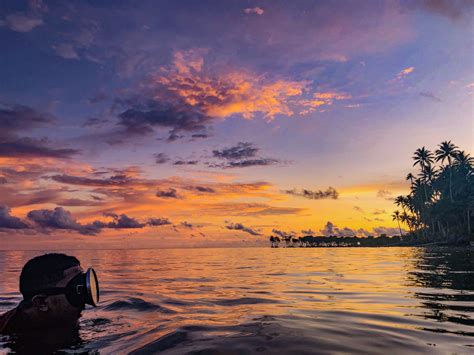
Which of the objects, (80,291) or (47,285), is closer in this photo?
(47,285)

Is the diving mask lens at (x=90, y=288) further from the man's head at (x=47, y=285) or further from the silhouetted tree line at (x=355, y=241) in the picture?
the silhouetted tree line at (x=355, y=241)

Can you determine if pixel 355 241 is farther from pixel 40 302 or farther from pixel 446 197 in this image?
pixel 40 302

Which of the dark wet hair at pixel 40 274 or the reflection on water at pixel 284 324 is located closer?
the reflection on water at pixel 284 324

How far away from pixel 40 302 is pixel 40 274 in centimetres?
Result: 35

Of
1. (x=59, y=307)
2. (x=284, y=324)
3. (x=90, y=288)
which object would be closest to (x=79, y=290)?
(x=90, y=288)

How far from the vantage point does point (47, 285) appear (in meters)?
4.25

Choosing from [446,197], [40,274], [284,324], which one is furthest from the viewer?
[446,197]

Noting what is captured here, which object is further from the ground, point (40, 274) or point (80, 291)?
point (40, 274)

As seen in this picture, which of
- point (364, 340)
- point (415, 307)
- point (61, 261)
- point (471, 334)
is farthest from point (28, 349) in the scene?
point (415, 307)

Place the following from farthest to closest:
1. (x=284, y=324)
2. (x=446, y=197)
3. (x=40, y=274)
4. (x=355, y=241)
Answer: (x=355, y=241), (x=446, y=197), (x=284, y=324), (x=40, y=274)

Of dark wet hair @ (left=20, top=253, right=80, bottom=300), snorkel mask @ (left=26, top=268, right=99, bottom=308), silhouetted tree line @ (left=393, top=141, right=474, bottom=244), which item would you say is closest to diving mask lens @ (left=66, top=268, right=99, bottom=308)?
snorkel mask @ (left=26, top=268, right=99, bottom=308)

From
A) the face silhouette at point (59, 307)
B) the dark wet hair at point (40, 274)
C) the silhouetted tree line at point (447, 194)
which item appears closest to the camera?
the dark wet hair at point (40, 274)

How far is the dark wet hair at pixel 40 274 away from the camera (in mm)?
4199

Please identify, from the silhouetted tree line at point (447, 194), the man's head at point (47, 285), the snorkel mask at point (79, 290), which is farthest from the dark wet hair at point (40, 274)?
the silhouetted tree line at point (447, 194)
